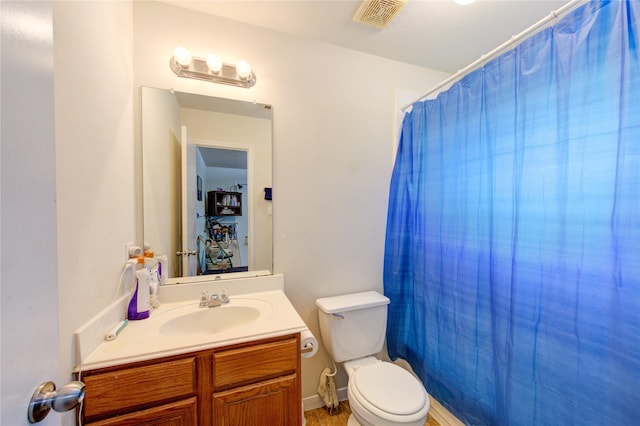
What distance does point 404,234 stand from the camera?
5.67 ft

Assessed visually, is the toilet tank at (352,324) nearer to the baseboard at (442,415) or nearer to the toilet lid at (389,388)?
the toilet lid at (389,388)

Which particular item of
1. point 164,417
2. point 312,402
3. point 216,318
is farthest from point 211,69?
point 312,402

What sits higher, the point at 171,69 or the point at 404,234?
the point at 171,69

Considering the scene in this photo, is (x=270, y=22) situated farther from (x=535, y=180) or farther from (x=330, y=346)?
(x=330, y=346)

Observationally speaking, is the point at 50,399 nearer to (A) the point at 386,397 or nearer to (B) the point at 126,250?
(B) the point at 126,250

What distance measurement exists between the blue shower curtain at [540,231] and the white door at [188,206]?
1402 mm

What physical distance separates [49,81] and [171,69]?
40.6 inches

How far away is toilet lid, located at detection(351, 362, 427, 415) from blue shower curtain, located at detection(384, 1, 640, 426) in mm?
297

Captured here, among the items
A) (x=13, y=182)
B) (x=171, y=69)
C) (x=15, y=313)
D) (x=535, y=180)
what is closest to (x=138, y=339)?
(x=15, y=313)

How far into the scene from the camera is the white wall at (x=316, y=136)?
1.41 meters

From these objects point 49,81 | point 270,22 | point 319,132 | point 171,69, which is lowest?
point 49,81

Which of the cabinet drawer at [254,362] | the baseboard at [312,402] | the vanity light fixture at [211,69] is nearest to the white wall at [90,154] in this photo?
the vanity light fixture at [211,69]

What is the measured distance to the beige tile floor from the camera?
1547mm

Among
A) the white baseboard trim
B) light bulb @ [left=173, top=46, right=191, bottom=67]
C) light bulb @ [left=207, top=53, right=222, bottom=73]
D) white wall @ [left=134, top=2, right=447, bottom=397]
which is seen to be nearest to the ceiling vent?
white wall @ [left=134, top=2, right=447, bottom=397]
